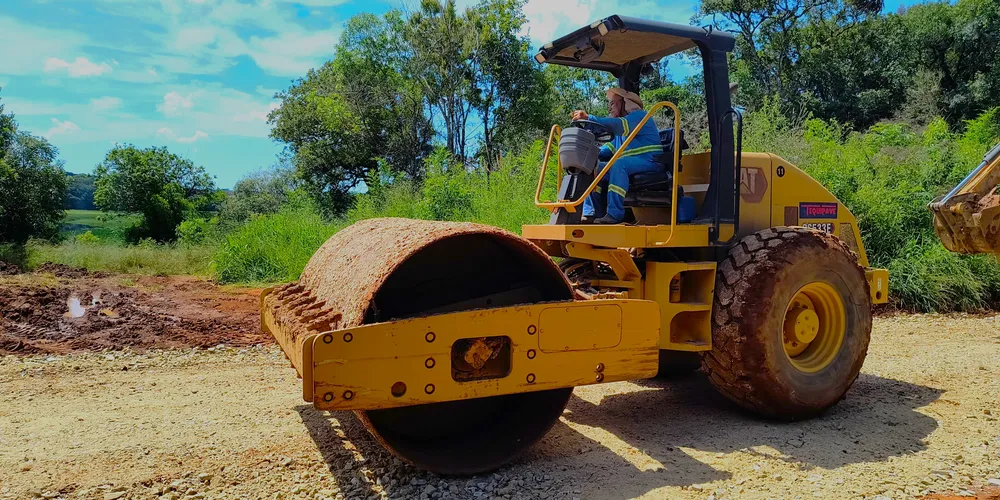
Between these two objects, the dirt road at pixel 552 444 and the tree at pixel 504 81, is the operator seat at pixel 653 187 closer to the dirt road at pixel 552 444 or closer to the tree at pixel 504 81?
the dirt road at pixel 552 444

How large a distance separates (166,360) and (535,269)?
5100 millimetres

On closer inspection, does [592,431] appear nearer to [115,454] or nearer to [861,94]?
[115,454]

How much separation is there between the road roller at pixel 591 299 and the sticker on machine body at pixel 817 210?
2cm

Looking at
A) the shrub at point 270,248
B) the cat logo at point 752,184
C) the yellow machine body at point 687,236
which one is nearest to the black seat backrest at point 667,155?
the yellow machine body at point 687,236

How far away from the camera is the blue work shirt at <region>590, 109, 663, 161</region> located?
16.4ft

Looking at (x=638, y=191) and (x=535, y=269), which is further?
(x=638, y=191)

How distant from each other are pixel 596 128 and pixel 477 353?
225 cm

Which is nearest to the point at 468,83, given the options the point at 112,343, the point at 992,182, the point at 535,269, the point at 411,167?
the point at 411,167

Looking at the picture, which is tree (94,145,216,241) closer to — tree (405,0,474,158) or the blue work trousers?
tree (405,0,474,158)

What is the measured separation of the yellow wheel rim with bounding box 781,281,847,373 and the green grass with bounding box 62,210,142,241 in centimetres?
2788

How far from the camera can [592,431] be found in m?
4.66

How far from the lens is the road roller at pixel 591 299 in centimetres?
343

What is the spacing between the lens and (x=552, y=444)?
14.3 feet

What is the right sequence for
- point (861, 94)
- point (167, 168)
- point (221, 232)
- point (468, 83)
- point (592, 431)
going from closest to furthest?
1. point (592, 431)
2. point (221, 232)
3. point (468, 83)
4. point (861, 94)
5. point (167, 168)
